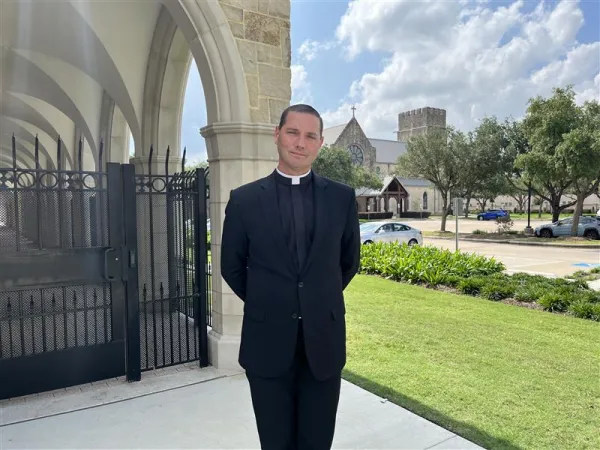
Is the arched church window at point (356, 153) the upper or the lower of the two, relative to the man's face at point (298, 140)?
upper

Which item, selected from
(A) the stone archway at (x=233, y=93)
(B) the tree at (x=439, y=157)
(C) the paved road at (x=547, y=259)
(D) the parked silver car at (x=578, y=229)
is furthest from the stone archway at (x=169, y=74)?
(D) the parked silver car at (x=578, y=229)

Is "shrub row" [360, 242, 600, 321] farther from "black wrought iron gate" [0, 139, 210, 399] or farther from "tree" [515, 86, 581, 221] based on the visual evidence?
"tree" [515, 86, 581, 221]

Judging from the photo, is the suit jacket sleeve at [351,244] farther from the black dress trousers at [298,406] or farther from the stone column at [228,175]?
the stone column at [228,175]

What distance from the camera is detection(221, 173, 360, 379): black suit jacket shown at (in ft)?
7.12

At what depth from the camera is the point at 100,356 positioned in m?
4.46

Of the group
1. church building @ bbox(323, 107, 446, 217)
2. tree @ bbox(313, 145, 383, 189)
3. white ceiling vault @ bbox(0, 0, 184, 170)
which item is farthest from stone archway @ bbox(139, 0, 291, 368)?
church building @ bbox(323, 107, 446, 217)

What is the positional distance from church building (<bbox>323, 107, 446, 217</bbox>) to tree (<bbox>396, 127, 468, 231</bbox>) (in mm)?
23122

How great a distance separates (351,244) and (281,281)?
501 mm

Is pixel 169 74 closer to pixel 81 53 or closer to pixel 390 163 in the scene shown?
pixel 81 53

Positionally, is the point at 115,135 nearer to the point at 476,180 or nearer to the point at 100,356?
the point at 100,356

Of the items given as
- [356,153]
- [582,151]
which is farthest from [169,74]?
[356,153]

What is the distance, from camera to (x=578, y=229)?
76.3 feet

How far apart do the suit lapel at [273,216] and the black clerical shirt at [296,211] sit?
24 mm

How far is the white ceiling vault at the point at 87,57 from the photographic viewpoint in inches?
266
